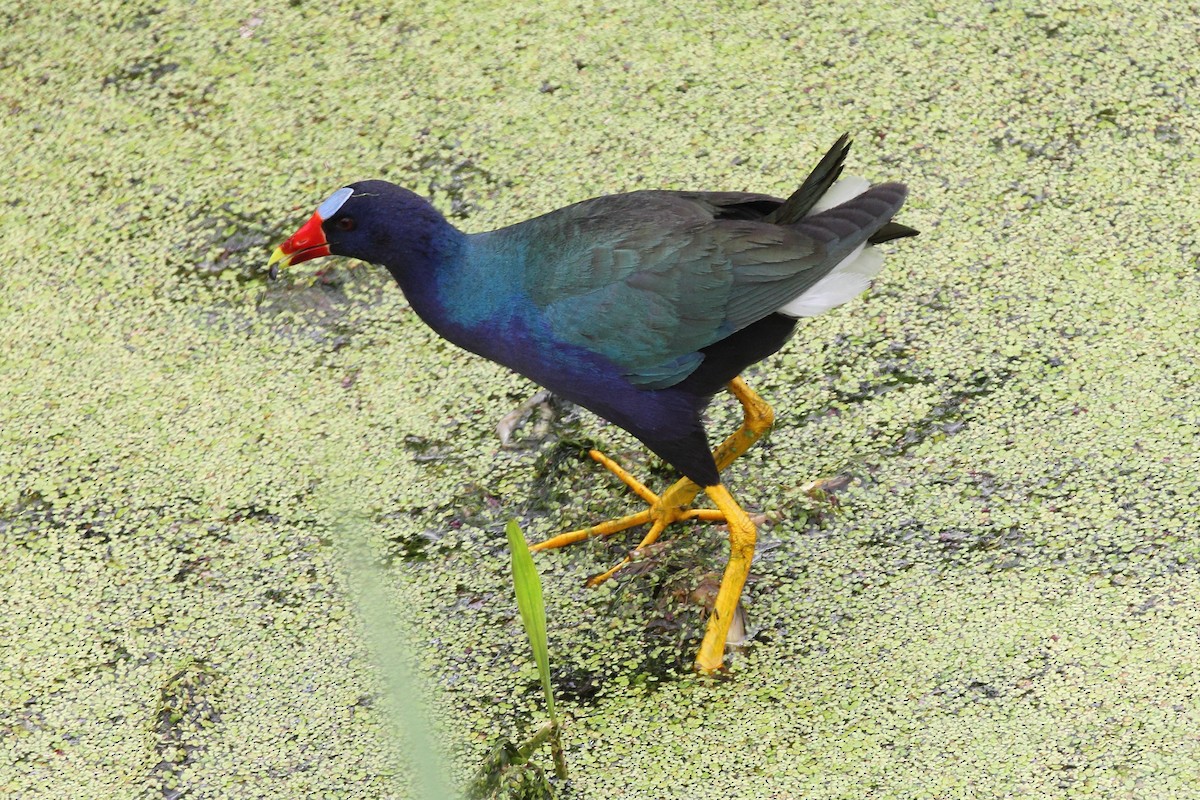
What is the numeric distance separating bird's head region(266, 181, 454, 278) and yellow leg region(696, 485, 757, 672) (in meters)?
0.66

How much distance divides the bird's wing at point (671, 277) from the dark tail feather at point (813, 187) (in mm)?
29

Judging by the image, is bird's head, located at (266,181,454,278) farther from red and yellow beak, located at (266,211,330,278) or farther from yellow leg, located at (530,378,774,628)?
yellow leg, located at (530,378,774,628)

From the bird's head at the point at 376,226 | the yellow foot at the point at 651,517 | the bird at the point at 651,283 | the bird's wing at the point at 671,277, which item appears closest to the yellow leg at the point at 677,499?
the yellow foot at the point at 651,517

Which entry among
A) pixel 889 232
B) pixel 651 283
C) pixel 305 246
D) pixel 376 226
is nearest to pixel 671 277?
pixel 651 283

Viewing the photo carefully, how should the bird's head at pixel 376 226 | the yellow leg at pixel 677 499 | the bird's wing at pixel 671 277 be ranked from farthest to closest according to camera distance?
the yellow leg at pixel 677 499, the bird's head at pixel 376 226, the bird's wing at pixel 671 277

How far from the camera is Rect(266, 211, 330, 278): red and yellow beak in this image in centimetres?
245

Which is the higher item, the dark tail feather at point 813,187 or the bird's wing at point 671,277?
the dark tail feather at point 813,187

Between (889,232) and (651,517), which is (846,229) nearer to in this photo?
(889,232)

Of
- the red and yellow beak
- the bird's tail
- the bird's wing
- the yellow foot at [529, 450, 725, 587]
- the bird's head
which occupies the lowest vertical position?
the yellow foot at [529, 450, 725, 587]

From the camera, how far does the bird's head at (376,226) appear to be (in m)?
2.38

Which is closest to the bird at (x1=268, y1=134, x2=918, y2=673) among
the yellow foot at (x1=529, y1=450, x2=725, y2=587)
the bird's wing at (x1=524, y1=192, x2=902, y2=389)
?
the bird's wing at (x1=524, y1=192, x2=902, y2=389)

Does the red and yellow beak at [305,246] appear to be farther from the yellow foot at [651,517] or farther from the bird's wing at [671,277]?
the yellow foot at [651,517]

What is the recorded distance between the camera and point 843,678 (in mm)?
2180

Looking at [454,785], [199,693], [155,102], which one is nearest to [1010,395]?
[454,785]
